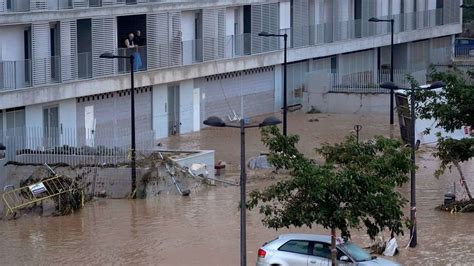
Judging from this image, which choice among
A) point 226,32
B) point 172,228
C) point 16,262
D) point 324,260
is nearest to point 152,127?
point 226,32

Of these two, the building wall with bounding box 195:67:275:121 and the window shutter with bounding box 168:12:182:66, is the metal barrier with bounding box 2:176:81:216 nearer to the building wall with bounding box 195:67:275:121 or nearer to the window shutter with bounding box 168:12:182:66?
the window shutter with bounding box 168:12:182:66

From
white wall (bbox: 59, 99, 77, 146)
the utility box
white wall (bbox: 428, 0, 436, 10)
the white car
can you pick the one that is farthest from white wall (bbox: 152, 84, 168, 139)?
white wall (bbox: 428, 0, 436, 10)

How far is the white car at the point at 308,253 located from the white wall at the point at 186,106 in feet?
95.1

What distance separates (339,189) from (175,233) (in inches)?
418

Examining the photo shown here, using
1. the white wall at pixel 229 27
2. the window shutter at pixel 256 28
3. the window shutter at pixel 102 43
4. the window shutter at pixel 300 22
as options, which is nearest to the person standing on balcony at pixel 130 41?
the window shutter at pixel 102 43

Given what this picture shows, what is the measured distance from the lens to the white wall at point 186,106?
187 ft

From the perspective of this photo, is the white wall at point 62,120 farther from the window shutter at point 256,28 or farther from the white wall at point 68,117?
the window shutter at point 256,28

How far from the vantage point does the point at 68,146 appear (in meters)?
42.7

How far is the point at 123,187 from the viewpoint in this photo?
4128 cm

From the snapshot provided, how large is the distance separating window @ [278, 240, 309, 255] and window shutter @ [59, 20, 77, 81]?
2195 centimetres

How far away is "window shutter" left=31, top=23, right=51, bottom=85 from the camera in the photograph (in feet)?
154

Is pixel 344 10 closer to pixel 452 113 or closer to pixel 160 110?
pixel 160 110

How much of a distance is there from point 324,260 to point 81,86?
2314 cm

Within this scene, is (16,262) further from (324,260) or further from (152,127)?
(152,127)
